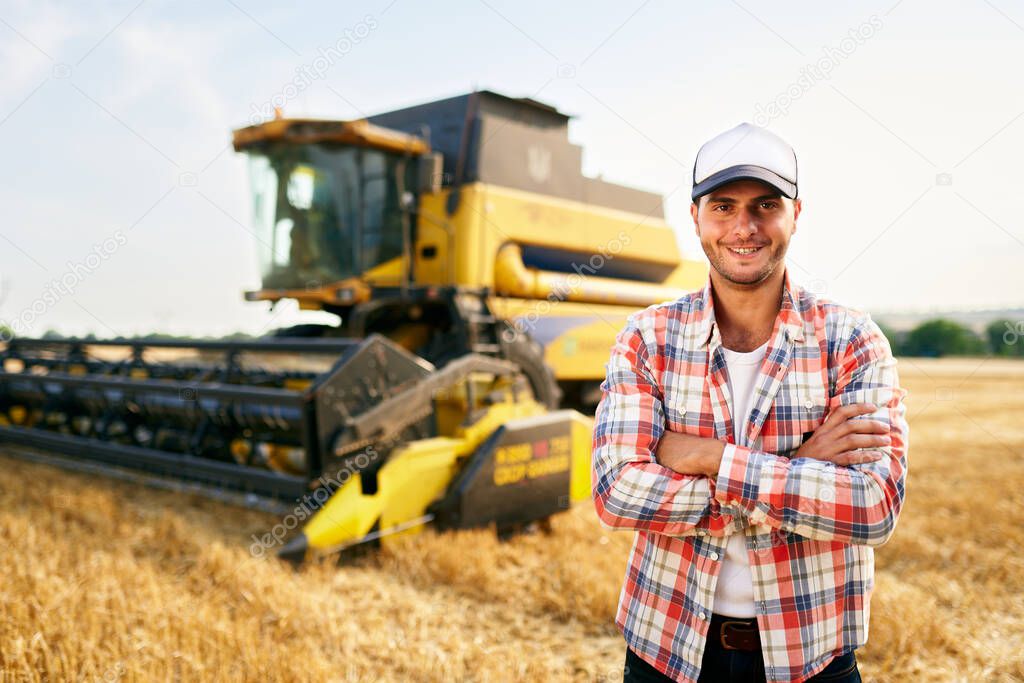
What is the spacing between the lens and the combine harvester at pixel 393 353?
392cm

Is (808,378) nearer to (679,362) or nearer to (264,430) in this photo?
(679,362)

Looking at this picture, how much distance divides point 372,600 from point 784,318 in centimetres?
259

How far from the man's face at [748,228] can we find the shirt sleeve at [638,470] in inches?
10.0

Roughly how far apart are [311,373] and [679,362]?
3719 mm

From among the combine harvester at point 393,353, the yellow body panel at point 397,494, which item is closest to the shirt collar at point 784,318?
the combine harvester at point 393,353

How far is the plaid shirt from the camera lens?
4.44ft

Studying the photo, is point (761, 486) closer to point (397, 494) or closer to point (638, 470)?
point (638, 470)

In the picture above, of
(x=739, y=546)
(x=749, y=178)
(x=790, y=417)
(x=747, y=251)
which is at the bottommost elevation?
(x=739, y=546)

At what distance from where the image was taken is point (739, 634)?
139cm

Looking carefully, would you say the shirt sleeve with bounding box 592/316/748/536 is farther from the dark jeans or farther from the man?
the dark jeans

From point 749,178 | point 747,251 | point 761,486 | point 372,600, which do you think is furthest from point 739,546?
point 372,600

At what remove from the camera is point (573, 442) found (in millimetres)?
4828

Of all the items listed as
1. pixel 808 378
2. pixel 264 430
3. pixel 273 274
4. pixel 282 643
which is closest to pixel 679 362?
pixel 808 378

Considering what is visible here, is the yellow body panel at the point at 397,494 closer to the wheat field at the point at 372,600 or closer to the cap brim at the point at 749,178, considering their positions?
the wheat field at the point at 372,600
